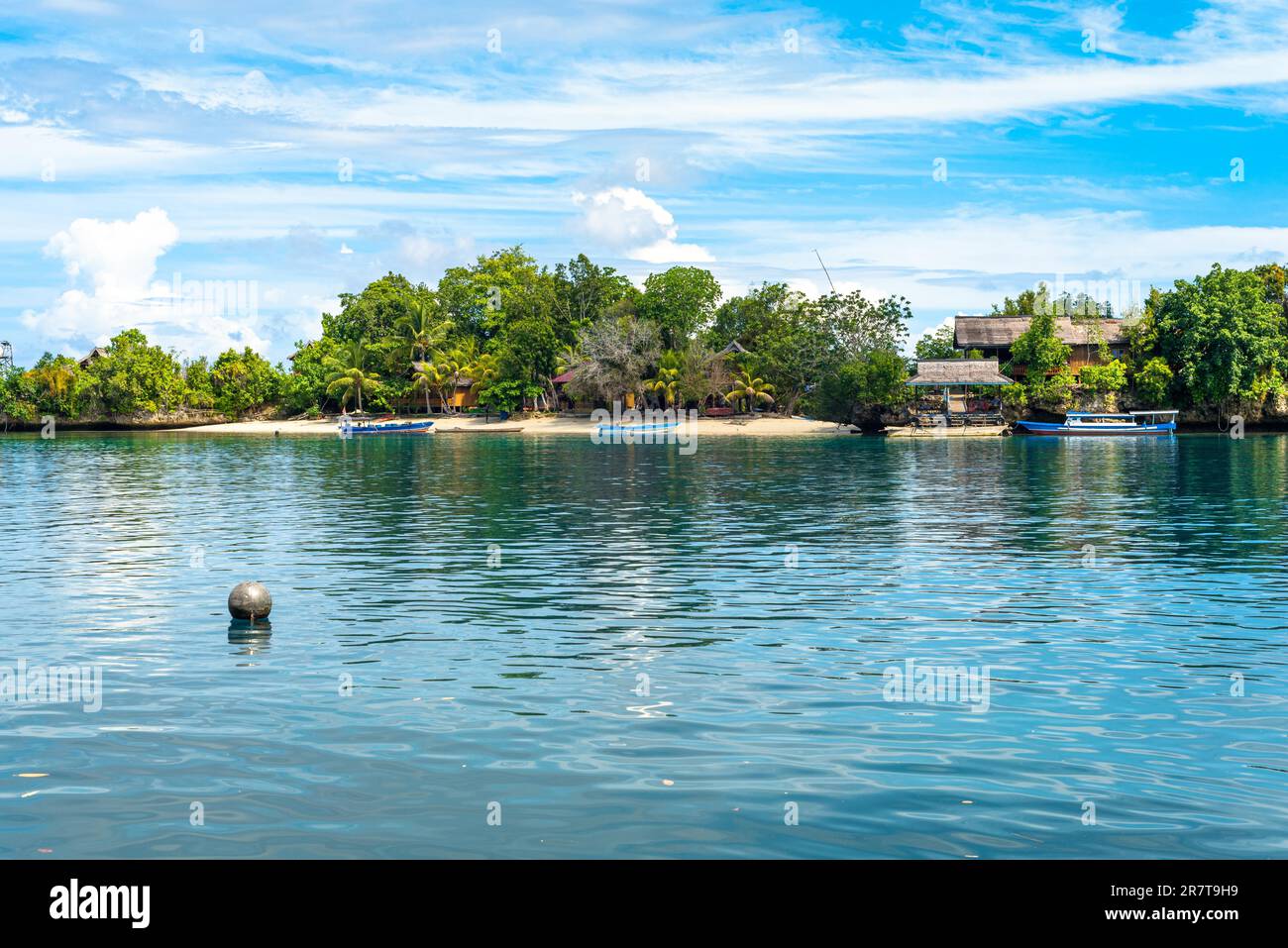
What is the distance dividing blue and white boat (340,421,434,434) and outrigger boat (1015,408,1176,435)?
186 feet

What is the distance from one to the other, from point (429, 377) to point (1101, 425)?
6503cm

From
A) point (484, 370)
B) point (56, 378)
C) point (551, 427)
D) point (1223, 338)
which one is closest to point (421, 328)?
point (484, 370)

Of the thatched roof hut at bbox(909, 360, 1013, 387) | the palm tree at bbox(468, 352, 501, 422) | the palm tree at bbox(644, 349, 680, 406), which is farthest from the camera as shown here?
the palm tree at bbox(468, 352, 501, 422)

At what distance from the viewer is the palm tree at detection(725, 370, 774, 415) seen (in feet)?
373

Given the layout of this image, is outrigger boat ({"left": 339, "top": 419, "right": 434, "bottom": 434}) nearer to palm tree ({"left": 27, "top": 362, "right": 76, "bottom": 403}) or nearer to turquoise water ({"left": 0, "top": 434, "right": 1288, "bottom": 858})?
palm tree ({"left": 27, "top": 362, "right": 76, "bottom": 403})

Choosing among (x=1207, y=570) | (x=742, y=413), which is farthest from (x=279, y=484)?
(x=742, y=413)

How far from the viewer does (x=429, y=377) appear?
122000 millimetres

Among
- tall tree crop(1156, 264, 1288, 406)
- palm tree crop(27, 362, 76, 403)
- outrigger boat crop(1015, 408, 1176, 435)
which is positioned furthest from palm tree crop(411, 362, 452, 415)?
tall tree crop(1156, 264, 1288, 406)

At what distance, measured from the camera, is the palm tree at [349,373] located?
125 meters

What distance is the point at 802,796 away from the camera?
10828mm

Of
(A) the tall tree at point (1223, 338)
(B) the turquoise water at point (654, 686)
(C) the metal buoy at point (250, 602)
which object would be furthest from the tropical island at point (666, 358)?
(C) the metal buoy at point (250, 602)

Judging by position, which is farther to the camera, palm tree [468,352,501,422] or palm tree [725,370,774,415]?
palm tree [468,352,501,422]
